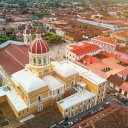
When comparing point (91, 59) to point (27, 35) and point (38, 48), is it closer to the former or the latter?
point (27, 35)

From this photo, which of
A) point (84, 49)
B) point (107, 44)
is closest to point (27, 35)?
point (84, 49)

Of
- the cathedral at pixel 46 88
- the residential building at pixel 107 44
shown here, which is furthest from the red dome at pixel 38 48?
the residential building at pixel 107 44

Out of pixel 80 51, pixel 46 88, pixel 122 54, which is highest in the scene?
pixel 46 88

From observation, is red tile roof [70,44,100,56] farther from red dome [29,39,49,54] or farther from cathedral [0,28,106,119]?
red dome [29,39,49,54]

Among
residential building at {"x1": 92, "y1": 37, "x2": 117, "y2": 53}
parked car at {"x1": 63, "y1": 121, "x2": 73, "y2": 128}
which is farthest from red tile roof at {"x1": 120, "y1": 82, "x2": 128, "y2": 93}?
residential building at {"x1": 92, "y1": 37, "x2": 117, "y2": 53}

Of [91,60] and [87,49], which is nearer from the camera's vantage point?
[91,60]

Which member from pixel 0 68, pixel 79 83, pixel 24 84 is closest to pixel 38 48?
pixel 24 84

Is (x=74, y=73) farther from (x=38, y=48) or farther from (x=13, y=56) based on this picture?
(x=13, y=56)
